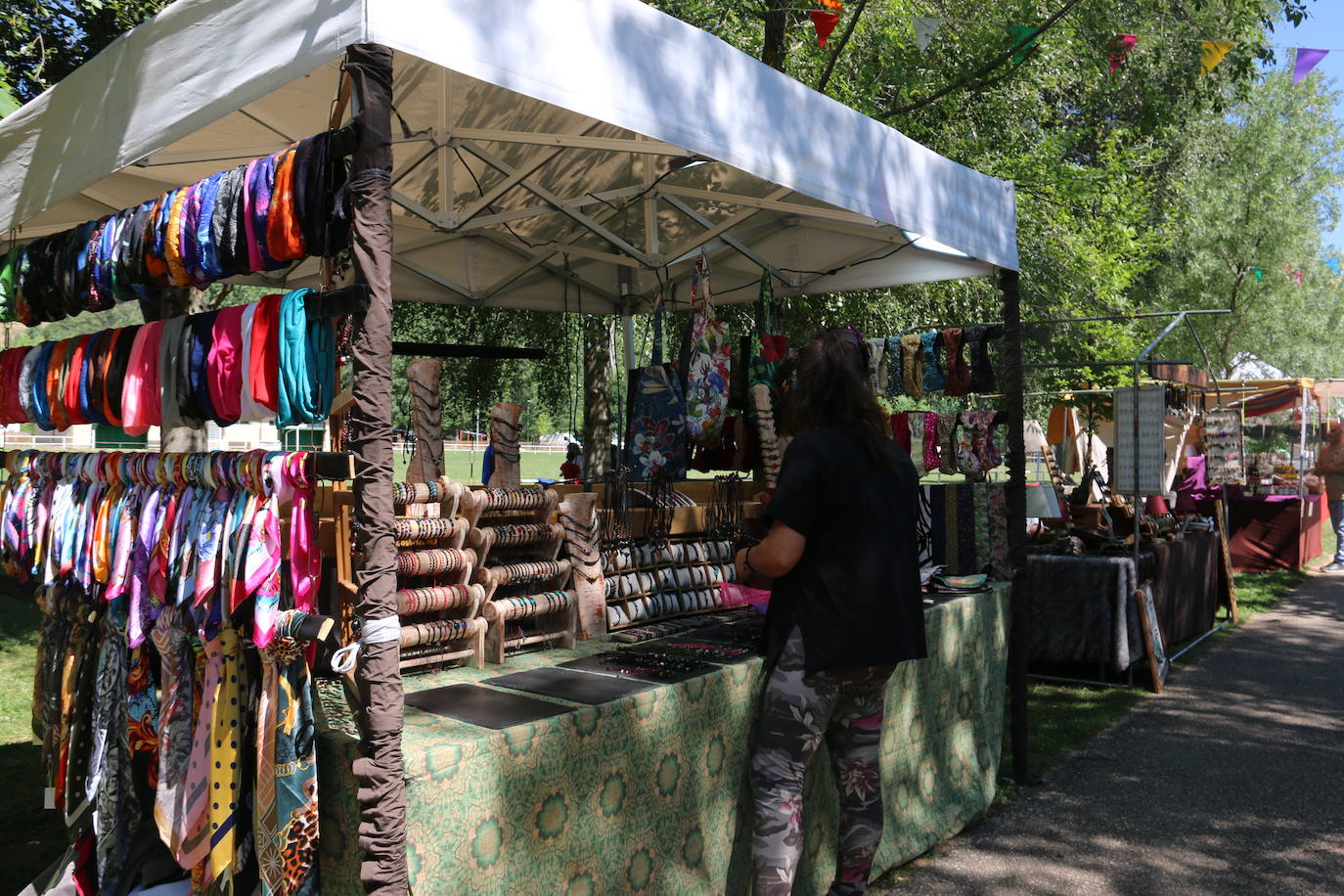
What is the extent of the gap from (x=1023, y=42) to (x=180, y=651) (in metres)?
8.27

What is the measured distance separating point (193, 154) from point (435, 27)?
1.74m

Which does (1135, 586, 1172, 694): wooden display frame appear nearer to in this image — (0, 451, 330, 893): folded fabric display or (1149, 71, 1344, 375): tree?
(0, 451, 330, 893): folded fabric display

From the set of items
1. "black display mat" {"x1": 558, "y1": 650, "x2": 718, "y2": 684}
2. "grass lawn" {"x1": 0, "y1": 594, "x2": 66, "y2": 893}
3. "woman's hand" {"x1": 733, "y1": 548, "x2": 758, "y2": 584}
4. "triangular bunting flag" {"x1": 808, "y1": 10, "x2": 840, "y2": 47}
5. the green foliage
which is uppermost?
"triangular bunting flag" {"x1": 808, "y1": 10, "x2": 840, "y2": 47}

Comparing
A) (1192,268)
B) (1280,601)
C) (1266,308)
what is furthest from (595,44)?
(1266,308)

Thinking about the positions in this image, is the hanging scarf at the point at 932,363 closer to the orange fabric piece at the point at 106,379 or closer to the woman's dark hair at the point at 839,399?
the woman's dark hair at the point at 839,399

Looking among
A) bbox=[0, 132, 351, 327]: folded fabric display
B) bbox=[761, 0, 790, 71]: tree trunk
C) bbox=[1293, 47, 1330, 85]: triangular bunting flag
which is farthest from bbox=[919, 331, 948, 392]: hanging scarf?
bbox=[1293, 47, 1330, 85]: triangular bunting flag

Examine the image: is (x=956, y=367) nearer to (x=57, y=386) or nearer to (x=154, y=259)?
(x=154, y=259)

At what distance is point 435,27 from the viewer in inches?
74.7

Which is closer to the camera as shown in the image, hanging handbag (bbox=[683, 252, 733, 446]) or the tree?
hanging handbag (bbox=[683, 252, 733, 446])

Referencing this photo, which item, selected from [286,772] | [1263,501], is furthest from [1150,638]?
[1263,501]

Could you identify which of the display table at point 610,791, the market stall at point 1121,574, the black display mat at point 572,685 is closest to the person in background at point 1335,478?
the market stall at point 1121,574

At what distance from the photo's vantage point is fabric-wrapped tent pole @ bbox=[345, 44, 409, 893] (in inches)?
72.0

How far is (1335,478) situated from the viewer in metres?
12.3

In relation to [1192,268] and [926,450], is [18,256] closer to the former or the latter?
[926,450]
